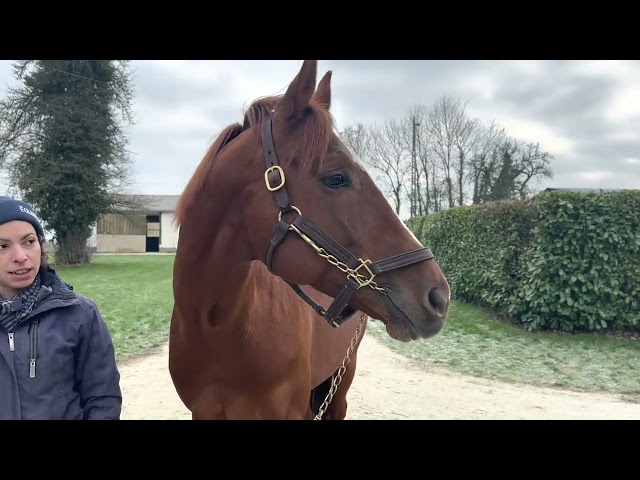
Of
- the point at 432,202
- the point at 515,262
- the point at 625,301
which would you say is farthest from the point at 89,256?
the point at 625,301

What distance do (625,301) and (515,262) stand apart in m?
2.38

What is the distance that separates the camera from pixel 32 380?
1895 millimetres

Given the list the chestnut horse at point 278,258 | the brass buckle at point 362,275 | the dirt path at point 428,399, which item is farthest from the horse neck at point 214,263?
the dirt path at point 428,399

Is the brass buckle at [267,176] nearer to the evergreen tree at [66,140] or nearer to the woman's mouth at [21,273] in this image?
the woman's mouth at [21,273]

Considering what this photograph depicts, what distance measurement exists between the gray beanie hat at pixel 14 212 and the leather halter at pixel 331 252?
1127 millimetres

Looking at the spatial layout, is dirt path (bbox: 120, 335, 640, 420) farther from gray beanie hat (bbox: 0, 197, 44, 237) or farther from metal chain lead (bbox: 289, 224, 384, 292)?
metal chain lead (bbox: 289, 224, 384, 292)

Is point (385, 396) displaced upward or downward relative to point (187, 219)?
downward

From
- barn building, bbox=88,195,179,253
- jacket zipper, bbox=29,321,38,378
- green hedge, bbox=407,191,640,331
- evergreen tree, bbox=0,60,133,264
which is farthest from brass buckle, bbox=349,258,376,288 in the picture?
barn building, bbox=88,195,179,253

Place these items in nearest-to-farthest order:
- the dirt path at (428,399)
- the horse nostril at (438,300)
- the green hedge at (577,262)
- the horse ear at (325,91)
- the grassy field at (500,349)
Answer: the horse nostril at (438,300) < the horse ear at (325,91) < the dirt path at (428,399) < the grassy field at (500,349) < the green hedge at (577,262)

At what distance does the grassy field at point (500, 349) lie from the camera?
7.20 meters

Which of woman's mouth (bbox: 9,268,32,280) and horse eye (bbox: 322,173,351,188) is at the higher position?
horse eye (bbox: 322,173,351,188)

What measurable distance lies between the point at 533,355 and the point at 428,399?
3416mm

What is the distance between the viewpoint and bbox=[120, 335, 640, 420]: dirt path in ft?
18.2

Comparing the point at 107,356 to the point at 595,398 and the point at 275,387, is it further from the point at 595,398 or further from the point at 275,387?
the point at 595,398
